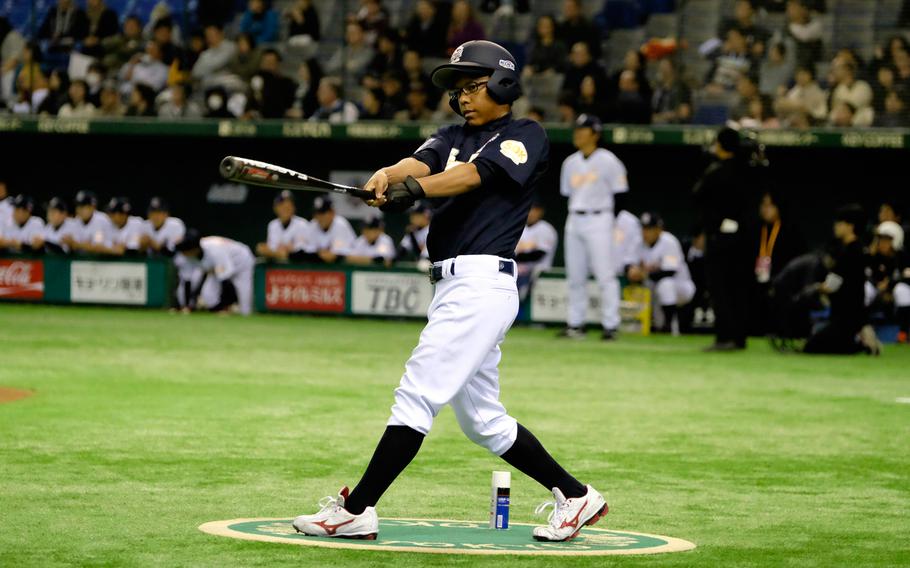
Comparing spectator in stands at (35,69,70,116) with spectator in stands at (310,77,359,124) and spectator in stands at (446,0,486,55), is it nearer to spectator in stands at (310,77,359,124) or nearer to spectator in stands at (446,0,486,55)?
spectator in stands at (310,77,359,124)

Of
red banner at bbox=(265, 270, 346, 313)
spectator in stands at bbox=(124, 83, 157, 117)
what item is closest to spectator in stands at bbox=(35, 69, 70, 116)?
spectator in stands at bbox=(124, 83, 157, 117)

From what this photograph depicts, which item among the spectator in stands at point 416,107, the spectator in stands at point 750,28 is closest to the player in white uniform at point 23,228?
the spectator in stands at point 416,107

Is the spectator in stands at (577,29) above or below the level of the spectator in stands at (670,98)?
above

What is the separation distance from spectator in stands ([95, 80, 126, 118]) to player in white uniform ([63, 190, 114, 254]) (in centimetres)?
111

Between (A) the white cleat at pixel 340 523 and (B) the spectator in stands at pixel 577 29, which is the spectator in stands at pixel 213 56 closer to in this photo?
(B) the spectator in stands at pixel 577 29

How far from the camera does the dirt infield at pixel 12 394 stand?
375 inches

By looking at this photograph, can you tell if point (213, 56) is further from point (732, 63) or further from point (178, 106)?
point (732, 63)

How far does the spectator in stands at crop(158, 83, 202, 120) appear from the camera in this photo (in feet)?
64.3

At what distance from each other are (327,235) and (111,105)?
3693 millimetres

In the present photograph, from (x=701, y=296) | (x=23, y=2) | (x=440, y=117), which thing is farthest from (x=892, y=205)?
(x=23, y=2)

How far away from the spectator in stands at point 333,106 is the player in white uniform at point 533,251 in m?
2.81

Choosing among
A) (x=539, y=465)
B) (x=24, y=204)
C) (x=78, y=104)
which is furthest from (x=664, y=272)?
(x=539, y=465)

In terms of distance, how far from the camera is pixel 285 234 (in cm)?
1858

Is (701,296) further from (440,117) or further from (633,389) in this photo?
(633,389)
